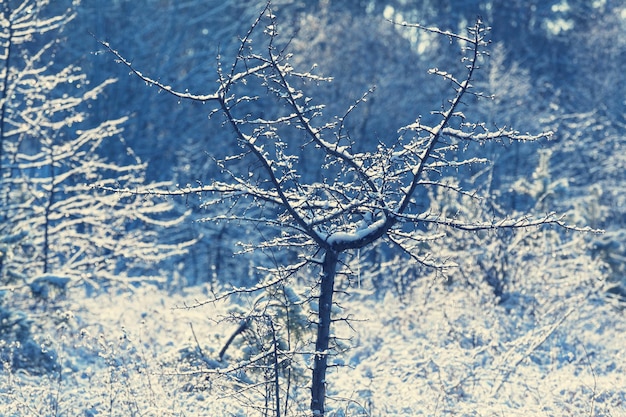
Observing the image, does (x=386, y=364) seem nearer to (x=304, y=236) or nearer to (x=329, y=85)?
(x=304, y=236)

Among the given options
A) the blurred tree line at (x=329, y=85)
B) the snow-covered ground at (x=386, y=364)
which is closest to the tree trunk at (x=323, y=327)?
the snow-covered ground at (x=386, y=364)

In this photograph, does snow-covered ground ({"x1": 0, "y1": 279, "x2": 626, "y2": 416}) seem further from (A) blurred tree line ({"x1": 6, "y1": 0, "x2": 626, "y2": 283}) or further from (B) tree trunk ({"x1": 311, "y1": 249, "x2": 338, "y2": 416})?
(A) blurred tree line ({"x1": 6, "y1": 0, "x2": 626, "y2": 283})

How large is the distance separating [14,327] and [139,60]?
14.0 metres

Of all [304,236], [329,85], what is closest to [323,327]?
[304,236]

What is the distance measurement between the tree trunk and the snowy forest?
0.02 meters

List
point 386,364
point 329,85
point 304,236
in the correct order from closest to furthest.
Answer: point 304,236, point 386,364, point 329,85

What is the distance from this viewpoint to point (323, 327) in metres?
4.71

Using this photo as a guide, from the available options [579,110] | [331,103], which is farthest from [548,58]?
[331,103]

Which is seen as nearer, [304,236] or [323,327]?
[323,327]

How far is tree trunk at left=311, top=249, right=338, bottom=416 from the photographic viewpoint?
464cm

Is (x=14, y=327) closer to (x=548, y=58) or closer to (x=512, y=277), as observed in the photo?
(x=512, y=277)

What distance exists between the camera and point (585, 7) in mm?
29312

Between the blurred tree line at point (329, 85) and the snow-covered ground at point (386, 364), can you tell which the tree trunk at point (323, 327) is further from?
the blurred tree line at point (329, 85)

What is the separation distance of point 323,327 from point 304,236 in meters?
0.65
